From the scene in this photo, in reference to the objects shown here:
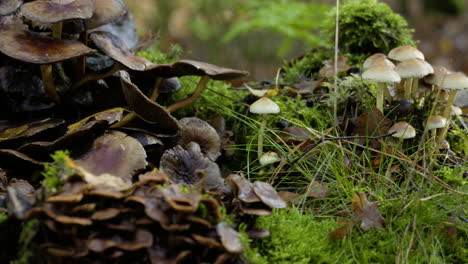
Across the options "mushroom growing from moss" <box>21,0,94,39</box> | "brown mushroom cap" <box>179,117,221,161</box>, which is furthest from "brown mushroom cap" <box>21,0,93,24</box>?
"brown mushroom cap" <box>179,117,221,161</box>

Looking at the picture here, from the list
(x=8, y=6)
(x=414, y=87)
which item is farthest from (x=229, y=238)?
(x=8, y=6)

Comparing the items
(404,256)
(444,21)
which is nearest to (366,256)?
(404,256)

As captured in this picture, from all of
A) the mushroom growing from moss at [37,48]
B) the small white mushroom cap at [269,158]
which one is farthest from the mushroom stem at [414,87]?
the mushroom growing from moss at [37,48]

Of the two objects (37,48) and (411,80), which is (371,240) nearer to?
(411,80)

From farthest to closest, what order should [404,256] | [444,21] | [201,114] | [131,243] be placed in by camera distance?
[444,21]
[201,114]
[404,256]
[131,243]

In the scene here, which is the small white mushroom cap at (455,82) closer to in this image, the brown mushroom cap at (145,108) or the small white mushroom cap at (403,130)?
the small white mushroom cap at (403,130)

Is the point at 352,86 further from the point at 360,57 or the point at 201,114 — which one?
the point at 201,114

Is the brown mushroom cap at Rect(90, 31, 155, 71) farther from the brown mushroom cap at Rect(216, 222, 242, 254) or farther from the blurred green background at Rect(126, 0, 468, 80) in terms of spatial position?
the blurred green background at Rect(126, 0, 468, 80)
